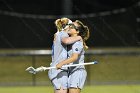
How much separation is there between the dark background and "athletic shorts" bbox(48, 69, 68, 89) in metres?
16.1

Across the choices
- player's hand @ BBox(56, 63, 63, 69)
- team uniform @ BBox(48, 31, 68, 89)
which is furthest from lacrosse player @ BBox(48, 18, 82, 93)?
player's hand @ BBox(56, 63, 63, 69)

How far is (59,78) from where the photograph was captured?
32.9 feet

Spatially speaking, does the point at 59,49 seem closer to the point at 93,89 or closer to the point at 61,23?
the point at 61,23

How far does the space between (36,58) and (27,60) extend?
1.90 ft

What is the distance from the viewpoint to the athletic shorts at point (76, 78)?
992 centimetres

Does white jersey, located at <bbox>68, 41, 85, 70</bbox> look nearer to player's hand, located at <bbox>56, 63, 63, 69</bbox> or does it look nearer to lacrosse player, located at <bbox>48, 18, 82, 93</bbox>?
lacrosse player, located at <bbox>48, 18, 82, 93</bbox>

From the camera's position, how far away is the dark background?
86.9 ft

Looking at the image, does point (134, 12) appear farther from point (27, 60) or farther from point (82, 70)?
point (82, 70)

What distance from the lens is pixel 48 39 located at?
26.8 m

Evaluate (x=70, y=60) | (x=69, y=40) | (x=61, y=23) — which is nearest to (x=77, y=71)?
(x=70, y=60)

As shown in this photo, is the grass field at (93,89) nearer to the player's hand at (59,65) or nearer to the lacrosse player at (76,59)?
the lacrosse player at (76,59)

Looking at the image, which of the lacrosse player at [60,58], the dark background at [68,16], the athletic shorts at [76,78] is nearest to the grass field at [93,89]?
the athletic shorts at [76,78]

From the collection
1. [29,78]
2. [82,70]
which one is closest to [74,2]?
[29,78]

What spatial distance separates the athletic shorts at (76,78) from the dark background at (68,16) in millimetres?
16163
